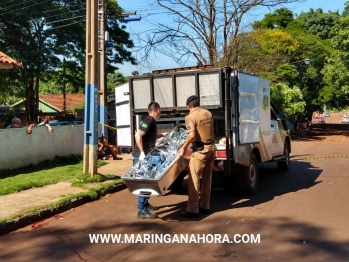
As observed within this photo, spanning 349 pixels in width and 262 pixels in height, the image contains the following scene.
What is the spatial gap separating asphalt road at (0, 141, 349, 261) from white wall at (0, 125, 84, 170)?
11.8 feet

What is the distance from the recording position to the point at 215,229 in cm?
612

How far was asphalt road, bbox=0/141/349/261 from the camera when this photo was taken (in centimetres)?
511

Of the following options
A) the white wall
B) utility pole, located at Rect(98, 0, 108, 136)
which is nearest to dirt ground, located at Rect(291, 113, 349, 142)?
utility pole, located at Rect(98, 0, 108, 136)

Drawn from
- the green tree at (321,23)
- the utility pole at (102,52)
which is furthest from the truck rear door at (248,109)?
the green tree at (321,23)

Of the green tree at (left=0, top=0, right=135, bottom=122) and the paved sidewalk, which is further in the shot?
the green tree at (left=0, top=0, right=135, bottom=122)

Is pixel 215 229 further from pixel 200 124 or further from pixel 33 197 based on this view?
pixel 33 197

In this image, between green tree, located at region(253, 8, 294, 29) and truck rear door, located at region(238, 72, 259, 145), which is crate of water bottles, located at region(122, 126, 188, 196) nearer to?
truck rear door, located at region(238, 72, 259, 145)

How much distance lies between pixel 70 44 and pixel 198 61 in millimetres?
11329

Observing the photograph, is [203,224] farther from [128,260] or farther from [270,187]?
[270,187]

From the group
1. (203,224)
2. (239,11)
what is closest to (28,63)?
(239,11)

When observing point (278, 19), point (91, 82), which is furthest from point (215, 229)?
point (278, 19)

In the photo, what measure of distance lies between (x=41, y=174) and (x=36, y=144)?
163 centimetres

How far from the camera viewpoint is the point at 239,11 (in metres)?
15.8

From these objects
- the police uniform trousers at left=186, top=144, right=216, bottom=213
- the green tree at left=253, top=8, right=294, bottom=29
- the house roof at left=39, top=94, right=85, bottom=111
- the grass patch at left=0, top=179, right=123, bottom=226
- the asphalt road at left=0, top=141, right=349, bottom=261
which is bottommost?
the asphalt road at left=0, top=141, right=349, bottom=261
